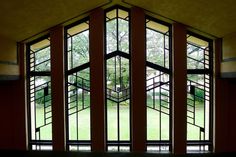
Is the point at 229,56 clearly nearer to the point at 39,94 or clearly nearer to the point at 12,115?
the point at 39,94

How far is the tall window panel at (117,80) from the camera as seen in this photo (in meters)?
A: 6.30

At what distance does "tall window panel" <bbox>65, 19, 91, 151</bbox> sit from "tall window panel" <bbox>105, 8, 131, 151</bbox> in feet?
1.74

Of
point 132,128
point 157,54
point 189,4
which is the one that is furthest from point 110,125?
point 189,4

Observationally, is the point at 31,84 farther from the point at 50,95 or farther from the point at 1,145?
the point at 1,145

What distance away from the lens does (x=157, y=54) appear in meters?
6.36

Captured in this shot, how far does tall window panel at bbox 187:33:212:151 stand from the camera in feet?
20.6

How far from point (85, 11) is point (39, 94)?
95.7 inches

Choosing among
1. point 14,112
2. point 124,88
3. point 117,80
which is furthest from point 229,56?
point 14,112

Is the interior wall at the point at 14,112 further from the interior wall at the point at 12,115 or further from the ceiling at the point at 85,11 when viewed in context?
the ceiling at the point at 85,11

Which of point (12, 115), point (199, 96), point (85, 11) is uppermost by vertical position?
point (85, 11)

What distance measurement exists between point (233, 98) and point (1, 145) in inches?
230

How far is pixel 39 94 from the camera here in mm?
6504

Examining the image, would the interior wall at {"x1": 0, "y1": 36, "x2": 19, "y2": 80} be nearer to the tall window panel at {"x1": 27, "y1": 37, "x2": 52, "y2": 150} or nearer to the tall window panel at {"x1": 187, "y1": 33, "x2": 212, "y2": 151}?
the tall window panel at {"x1": 27, "y1": 37, "x2": 52, "y2": 150}

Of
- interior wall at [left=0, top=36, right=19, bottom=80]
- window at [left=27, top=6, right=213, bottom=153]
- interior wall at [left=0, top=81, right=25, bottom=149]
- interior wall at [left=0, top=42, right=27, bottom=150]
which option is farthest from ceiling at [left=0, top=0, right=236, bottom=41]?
interior wall at [left=0, top=81, right=25, bottom=149]
